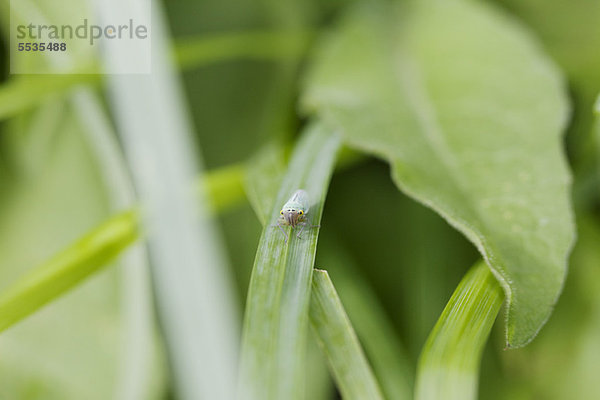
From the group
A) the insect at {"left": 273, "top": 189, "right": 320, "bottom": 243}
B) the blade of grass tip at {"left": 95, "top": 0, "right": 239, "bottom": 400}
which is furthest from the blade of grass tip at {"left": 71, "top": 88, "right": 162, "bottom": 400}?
the insect at {"left": 273, "top": 189, "right": 320, "bottom": 243}

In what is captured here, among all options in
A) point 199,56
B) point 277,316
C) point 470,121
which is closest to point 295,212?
point 277,316

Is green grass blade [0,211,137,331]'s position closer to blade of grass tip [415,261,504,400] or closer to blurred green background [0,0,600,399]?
blurred green background [0,0,600,399]

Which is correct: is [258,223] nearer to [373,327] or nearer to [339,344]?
[373,327]

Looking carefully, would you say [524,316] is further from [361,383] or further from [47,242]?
[47,242]

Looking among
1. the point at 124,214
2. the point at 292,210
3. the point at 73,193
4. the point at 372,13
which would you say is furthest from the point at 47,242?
the point at 372,13

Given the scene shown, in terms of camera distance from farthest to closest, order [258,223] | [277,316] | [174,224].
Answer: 1. [258,223]
2. [174,224]
3. [277,316]

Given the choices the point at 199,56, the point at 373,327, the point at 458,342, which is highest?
the point at 199,56
